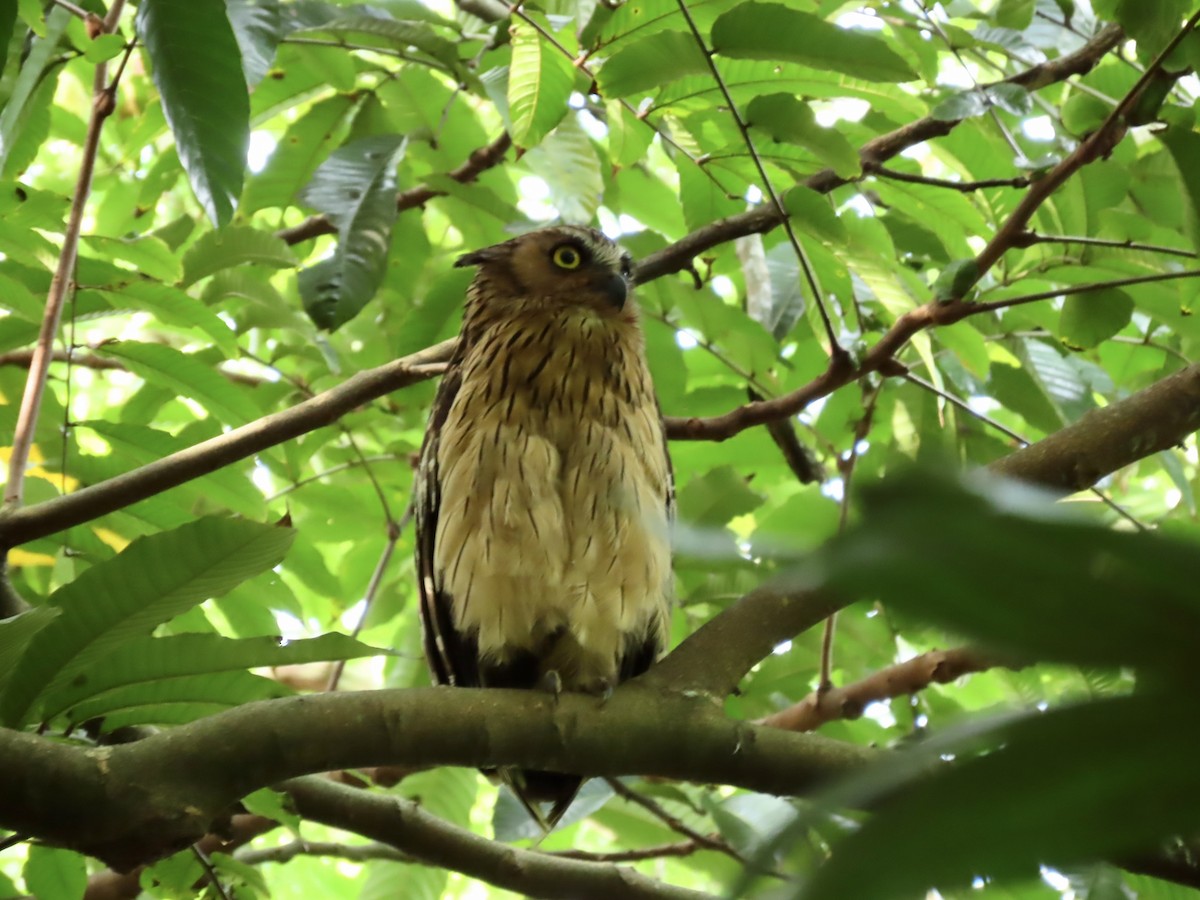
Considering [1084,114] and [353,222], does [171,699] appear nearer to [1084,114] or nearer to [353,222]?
[353,222]

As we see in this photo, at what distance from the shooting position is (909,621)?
15.3 inches

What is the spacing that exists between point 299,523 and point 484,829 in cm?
275

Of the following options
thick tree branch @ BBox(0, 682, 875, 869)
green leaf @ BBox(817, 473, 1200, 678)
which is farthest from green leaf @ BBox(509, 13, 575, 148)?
green leaf @ BBox(817, 473, 1200, 678)

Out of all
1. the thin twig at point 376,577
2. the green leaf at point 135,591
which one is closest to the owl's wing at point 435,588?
the thin twig at point 376,577

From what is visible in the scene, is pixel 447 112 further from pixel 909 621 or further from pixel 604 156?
pixel 909 621

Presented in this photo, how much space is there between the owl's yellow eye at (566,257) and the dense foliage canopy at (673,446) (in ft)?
0.71

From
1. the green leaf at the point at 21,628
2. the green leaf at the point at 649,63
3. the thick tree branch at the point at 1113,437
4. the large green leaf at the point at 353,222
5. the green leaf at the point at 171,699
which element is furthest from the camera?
the large green leaf at the point at 353,222

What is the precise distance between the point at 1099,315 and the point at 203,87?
1.81m

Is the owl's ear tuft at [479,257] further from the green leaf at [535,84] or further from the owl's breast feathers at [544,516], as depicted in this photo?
the green leaf at [535,84]

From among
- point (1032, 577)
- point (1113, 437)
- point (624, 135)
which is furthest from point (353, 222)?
point (1032, 577)

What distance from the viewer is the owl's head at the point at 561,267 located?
3209 mm

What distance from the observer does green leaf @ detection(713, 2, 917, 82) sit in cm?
215

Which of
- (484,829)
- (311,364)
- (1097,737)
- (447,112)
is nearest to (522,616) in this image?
(311,364)

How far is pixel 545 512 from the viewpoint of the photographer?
2.71 meters
